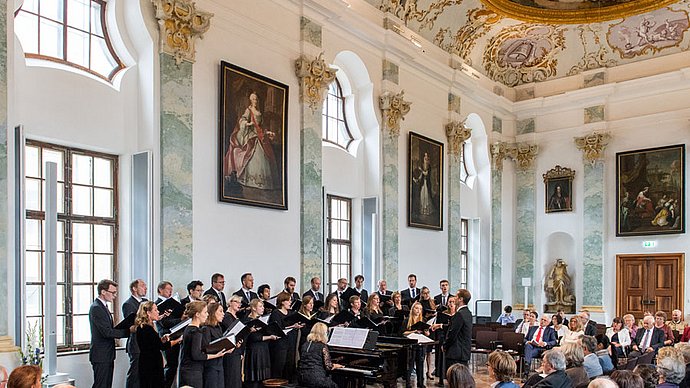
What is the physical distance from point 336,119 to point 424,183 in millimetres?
3506

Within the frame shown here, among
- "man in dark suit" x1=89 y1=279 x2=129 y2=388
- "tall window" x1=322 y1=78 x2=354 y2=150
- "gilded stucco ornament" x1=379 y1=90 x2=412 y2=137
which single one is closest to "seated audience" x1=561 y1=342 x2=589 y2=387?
"man in dark suit" x1=89 y1=279 x2=129 y2=388

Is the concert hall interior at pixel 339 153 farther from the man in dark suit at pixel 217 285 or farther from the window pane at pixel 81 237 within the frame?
the man in dark suit at pixel 217 285

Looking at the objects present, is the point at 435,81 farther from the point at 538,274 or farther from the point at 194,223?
the point at 194,223

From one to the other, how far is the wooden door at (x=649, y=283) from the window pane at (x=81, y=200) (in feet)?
57.5

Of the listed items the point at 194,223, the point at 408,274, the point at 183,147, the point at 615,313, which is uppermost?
the point at 183,147

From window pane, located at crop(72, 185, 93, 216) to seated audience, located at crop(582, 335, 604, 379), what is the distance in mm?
7670

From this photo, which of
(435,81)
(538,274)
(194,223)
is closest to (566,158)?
(538,274)

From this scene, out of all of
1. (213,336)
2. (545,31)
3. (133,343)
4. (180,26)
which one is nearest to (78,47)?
(180,26)

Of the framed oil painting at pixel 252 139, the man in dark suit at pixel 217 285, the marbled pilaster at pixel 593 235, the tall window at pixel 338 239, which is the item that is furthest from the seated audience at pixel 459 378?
the marbled pilaster at pixel 593 235

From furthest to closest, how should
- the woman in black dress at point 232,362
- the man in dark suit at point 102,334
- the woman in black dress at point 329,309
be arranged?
the woman in black dress at point 329,309 < the woman in black dress at point 232,362 < the man in dark suit at point 102,334

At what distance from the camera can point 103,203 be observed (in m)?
10.6

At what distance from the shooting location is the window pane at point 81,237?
10062 millimetres

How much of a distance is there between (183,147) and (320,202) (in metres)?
4.03

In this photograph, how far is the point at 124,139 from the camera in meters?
11.0
